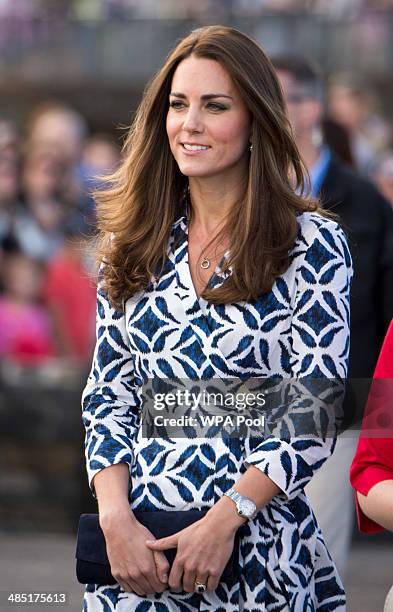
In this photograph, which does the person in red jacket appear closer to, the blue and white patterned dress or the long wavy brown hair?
the blue and white patterned dress

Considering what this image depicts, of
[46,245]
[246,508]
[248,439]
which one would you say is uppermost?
[248,439]

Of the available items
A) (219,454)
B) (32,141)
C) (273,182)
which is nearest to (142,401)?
(219,454)

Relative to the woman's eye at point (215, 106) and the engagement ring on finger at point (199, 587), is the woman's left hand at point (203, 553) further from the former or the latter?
the woman's eye at point (215, 106)

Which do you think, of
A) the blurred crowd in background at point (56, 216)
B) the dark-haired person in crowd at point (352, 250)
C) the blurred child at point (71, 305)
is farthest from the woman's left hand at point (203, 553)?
the blurred child at point (71, 305)

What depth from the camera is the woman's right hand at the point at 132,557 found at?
3.20 metres

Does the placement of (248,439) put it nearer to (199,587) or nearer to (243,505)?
(243,505)

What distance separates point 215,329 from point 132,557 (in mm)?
539

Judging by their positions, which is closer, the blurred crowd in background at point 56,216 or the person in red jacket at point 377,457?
the person in red jacket at point 377,457

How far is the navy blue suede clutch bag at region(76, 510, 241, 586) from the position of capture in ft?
10.5

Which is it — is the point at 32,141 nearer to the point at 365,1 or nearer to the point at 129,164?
the point at 365,1

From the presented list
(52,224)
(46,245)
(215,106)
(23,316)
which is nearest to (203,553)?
(215,106)

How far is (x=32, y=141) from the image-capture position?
14.8 metres

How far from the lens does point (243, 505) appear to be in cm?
318

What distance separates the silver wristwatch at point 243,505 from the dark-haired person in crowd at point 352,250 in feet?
4.28
